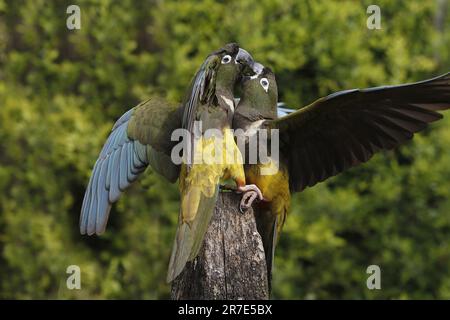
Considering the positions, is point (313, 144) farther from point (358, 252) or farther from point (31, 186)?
point (31, 186)

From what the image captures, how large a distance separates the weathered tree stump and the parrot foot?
0.12 feet

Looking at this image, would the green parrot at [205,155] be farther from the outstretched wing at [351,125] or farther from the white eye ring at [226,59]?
the outstretched wing at [351,125]

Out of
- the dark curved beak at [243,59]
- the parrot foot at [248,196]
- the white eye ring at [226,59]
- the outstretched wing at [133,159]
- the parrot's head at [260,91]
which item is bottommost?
Answer: the parrot foot at [248,196]

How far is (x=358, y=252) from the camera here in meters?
6.21

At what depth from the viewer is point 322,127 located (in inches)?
157

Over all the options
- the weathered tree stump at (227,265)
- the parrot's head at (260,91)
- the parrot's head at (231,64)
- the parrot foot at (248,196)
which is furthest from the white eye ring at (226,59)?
the weathered tree stump at (227,265)

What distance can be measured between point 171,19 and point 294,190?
220 centimetres

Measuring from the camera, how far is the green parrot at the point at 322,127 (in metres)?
3.81

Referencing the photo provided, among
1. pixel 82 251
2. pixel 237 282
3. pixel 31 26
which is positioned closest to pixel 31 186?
pixel 82 251

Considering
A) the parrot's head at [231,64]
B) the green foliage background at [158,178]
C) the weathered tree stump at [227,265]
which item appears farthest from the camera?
the green foliage background at [158,178]

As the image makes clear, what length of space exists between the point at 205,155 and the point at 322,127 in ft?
1.91

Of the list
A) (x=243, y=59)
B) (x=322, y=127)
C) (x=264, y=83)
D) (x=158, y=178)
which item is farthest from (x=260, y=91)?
(x=158, y=178)

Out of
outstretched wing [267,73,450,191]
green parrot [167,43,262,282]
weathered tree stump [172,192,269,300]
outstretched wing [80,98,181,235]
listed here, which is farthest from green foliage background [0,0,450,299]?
weathered tree stump [172,192,269,300]

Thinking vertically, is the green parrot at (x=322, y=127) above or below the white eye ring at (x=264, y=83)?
below
